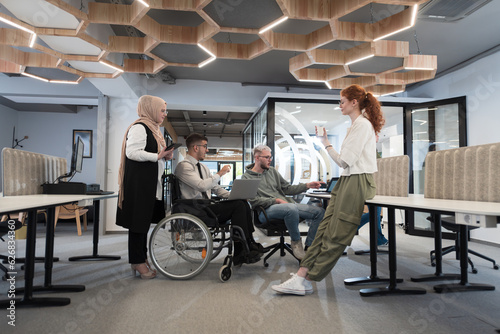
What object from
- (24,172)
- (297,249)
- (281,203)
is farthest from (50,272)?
(297,249)

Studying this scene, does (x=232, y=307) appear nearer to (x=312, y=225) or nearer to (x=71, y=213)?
(x=312, y=225)

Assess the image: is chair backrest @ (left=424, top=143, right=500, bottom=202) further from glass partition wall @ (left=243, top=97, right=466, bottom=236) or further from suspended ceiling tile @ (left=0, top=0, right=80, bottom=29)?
suspended ceiling tile @ (left=0, top=0, right=80, bottom=29)

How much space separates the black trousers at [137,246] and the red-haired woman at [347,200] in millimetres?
1131

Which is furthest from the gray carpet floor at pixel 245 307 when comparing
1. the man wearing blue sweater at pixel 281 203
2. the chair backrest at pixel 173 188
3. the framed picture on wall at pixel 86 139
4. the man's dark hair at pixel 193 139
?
the framed picture on wall at pixel 86 139

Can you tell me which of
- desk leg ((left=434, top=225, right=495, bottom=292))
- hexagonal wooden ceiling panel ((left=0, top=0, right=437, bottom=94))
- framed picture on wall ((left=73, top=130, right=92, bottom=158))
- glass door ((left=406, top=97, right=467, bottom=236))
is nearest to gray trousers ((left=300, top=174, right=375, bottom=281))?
desk leg ((left=434, top=225, right=495, bottom=292))

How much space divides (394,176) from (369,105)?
1228 millimetres

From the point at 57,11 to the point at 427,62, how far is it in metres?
3.93

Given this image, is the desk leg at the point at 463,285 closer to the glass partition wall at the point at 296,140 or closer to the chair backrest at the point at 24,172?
the glass partition wall at the point at 296,140

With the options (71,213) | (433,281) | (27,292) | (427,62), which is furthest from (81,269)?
(427,62)

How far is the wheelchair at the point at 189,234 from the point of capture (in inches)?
102

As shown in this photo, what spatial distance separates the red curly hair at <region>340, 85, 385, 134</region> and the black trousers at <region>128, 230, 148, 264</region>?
194 centimetres

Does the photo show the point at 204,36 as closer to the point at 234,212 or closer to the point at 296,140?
the point at 234,212

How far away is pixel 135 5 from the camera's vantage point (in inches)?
109

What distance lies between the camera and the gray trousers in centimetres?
212
